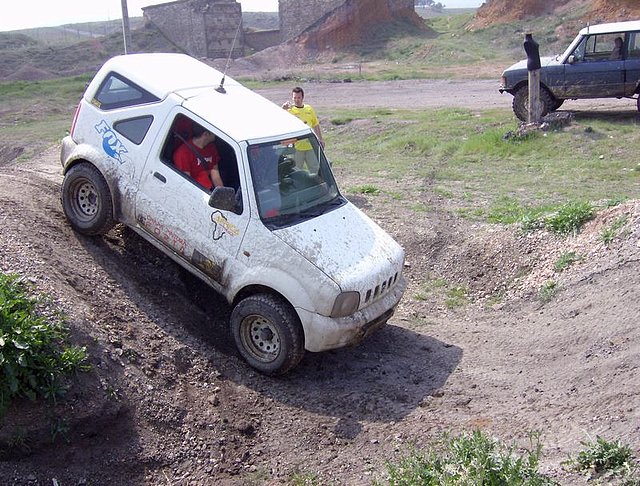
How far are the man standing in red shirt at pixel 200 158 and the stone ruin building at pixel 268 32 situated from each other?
39.3 metres

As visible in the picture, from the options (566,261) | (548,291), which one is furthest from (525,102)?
(548,291)

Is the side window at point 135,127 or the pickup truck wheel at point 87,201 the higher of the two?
the side window at point 135,127

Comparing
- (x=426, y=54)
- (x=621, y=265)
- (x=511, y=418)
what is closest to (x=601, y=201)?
(x=621, y=265)

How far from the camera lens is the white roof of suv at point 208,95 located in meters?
7.32

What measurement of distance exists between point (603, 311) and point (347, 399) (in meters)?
2.93

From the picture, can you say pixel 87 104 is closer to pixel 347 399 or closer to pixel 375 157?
pixel 347 399

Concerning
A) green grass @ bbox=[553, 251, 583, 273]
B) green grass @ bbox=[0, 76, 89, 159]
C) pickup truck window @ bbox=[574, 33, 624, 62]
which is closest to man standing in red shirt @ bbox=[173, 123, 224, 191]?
green grass @ bbox=[553, 251, 583, 273]

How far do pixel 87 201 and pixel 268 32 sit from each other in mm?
44775

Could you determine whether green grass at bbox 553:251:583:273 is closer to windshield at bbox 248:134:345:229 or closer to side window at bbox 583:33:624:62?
windshield at bbox 248:134:345:229

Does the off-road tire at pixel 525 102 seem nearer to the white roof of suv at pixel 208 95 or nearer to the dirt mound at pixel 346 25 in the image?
the white roof of suv at pixel 208 95

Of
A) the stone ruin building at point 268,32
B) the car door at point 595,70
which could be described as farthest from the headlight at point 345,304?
the stone ruin building at point 268,32

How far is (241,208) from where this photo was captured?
22.8ft

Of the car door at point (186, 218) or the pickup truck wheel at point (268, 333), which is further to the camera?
Result: the car door at point (186, 218)

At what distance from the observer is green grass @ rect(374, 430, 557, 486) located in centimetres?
459
